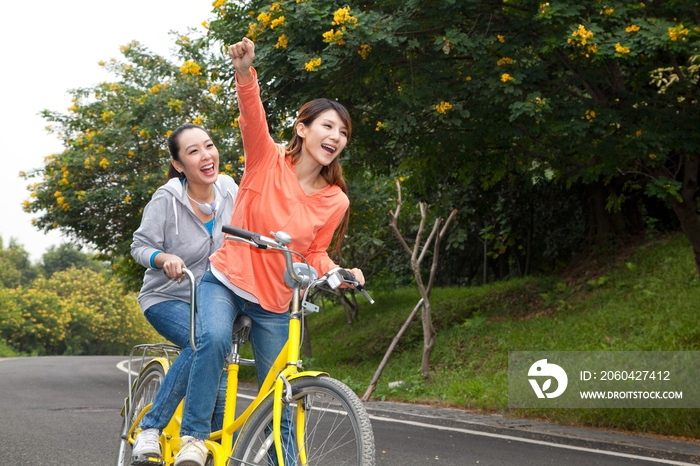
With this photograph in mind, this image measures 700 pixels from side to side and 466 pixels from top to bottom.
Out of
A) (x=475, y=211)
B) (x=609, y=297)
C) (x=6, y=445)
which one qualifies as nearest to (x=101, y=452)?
(x=6, y=445)

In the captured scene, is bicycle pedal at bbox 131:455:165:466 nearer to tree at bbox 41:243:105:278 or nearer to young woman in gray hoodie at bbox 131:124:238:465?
young woman in gray hoodie at bbox 131:124:238:465

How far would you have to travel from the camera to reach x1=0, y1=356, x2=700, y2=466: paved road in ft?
20.5

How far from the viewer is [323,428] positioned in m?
3.24

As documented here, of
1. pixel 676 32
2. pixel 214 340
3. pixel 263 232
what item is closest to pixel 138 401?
pixel 214 340

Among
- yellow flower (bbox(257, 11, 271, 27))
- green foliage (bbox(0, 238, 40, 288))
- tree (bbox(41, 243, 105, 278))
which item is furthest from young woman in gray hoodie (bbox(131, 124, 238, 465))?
tree (bbox(41, 243, 105, 278))

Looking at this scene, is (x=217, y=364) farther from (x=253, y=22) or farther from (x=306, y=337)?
(x=306, y=337)

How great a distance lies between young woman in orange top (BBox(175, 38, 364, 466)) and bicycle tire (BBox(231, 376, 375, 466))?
0.28 m

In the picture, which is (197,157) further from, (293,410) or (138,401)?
(138,401)

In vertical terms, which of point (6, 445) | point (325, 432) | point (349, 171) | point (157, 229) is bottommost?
point (6, 445)

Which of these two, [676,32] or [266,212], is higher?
[676,32]

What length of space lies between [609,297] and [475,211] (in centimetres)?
333

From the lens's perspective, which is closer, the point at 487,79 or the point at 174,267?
the point at 174,267

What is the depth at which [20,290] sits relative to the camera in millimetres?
61250

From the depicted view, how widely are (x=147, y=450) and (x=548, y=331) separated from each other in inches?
399
